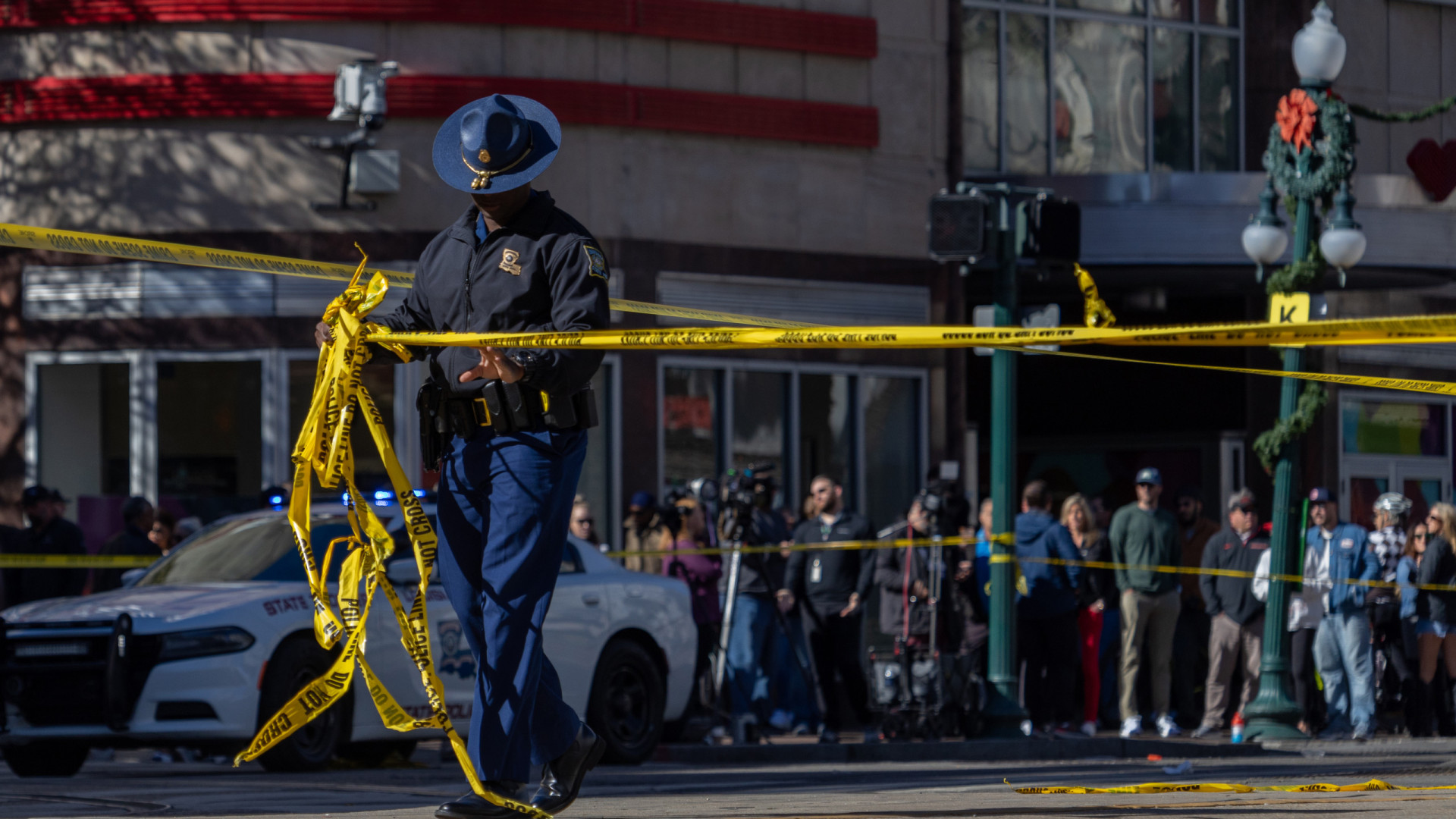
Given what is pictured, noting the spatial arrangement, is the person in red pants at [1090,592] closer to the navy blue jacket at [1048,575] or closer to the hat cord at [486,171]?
the navy blue jacket at [1048,575]

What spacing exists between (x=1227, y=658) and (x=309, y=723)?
25.8 feet

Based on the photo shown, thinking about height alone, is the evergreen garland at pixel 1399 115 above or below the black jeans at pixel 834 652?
above

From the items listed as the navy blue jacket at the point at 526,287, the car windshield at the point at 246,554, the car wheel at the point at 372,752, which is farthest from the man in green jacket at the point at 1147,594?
the navy blue jacket at the point at 526,287

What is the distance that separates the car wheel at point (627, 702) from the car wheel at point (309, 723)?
5.30 ft

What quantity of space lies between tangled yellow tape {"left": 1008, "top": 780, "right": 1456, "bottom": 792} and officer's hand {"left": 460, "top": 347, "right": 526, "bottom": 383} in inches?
131

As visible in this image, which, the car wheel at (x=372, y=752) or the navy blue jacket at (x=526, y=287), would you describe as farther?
the car wheel at (x=372, y=752)

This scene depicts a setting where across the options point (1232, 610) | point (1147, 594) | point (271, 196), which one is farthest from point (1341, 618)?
point (271, 196)

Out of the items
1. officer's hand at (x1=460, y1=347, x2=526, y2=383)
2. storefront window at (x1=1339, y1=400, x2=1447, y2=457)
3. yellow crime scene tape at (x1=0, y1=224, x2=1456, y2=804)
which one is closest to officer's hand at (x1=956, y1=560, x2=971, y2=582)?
yellow crime scene tape at (x1=0, y1=224, x2=1456, y2=804)

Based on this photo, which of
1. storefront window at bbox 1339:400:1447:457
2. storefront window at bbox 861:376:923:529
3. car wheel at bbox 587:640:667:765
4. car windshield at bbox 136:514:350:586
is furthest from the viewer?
storefront window at bbox 1339:400:1447:457

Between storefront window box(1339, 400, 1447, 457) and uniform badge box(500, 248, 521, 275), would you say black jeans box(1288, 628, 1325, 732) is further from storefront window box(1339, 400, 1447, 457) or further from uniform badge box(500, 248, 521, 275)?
uniform badge box(500, 248, 521, 275)

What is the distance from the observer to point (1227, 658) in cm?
1612

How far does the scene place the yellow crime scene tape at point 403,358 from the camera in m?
5.46

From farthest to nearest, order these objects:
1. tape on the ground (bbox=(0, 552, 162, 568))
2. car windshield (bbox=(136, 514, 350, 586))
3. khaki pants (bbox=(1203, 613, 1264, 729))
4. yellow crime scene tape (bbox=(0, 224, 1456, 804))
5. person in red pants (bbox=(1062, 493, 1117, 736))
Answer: khaki pants (bbox=(1203, 613, 1264, 729)) < person in red pants (bbox=(1062, 493, 1117, 736)) < tape on the ground (bbox=(0, 552, 162, 568)) < car windshield (bbox=(136, 514, 350, 586)) < yellow crime scene tape (bbox=(0, 224, 1456, 804))

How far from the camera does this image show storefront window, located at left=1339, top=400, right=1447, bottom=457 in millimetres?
25062
